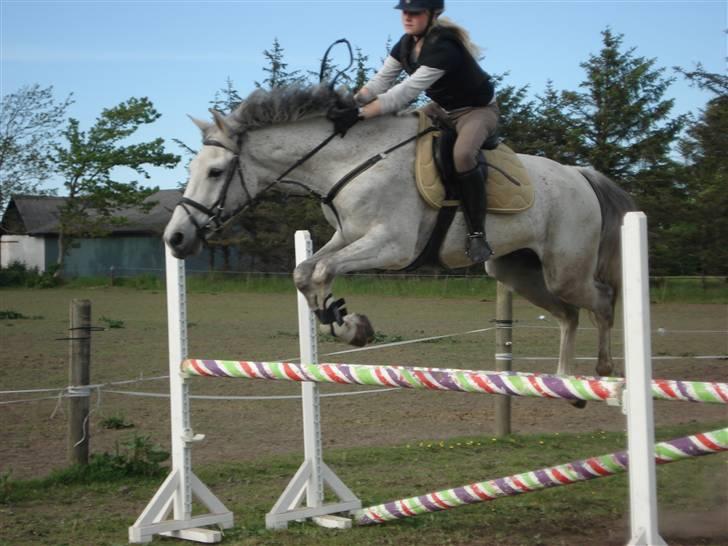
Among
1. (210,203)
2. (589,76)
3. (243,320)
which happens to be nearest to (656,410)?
(210,203)

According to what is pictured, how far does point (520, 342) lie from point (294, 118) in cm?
958

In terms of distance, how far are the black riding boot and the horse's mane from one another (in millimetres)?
737

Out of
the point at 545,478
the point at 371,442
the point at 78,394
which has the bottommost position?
the point at 371,442

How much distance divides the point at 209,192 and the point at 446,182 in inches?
47.7

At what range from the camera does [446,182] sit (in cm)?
480

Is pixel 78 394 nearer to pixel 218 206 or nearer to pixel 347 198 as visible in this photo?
pixel 218 206

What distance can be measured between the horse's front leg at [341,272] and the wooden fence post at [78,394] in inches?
97.5

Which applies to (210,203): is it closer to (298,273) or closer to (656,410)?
(298,273)

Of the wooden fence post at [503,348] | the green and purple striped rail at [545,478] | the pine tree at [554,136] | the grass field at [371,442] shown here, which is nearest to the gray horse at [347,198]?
the green and purple striped rail at [545,478]

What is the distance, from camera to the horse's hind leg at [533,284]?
18.4 ft

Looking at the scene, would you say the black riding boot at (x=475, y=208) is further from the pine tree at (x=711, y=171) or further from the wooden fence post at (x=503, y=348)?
the pine tree at (x=711, y=171)

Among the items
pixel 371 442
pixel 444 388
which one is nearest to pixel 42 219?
pixel 371 442

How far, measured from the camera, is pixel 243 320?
1767 centimetres

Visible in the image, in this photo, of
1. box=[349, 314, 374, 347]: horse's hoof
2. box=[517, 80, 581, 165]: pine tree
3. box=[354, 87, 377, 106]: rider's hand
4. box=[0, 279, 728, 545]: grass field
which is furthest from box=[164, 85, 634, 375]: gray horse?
box=[517, 80, 581, 165]: pine tree
